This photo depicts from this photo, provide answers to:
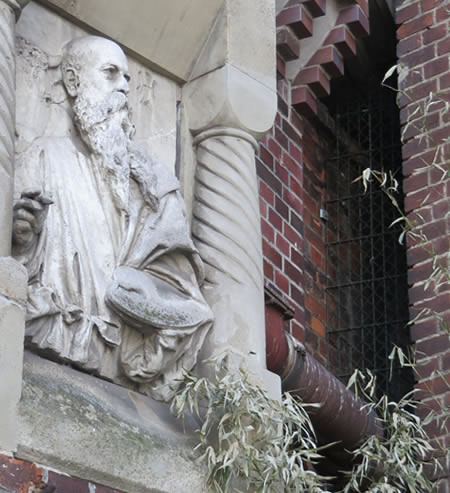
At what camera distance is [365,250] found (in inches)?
333

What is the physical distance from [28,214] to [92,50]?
2.81 ft

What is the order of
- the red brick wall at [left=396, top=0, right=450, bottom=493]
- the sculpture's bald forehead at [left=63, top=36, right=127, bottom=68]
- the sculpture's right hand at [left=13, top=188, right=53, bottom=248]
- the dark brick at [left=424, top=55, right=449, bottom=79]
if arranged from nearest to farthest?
the sculpture's right hand at [left=13, top=188, right=53, bottom=248] → the sculpture's bald forehead at [left=63, top=36, right=127, bottom=68] → the red brick wall at [left=396, top=0, right=450, bottom=493] → the dark brick at [left=424, top=55, right=449, bottom=79]

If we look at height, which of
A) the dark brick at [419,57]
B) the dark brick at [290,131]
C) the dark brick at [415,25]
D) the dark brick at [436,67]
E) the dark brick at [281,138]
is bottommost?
the dark brick at [281,138]

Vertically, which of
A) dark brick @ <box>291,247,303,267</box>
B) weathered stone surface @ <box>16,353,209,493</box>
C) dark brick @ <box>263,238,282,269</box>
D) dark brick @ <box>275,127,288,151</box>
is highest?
dark brick @ <box>275,127,288,151</box>

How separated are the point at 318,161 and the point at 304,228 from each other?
587 millimetres

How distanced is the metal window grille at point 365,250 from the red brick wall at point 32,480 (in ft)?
11.2

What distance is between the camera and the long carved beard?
5285mm

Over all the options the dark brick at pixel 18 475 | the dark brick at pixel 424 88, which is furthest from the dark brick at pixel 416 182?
the dark brick at pixel 18 475

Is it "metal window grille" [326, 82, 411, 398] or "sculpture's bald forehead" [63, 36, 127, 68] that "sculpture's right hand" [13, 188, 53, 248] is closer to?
"sculpture's bald forehead" [63, 36, 127, 68]

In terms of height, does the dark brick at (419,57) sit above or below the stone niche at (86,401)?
above

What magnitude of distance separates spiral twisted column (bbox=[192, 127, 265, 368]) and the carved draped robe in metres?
0.12

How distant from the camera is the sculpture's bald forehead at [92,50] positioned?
17.7 ft

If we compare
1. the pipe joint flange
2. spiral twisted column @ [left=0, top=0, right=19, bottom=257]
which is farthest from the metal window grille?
spiral twisted column @ [left=0, top=0, right=19, bottom=257]

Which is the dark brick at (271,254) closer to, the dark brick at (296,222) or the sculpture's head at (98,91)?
the dark brick at (296,222)
